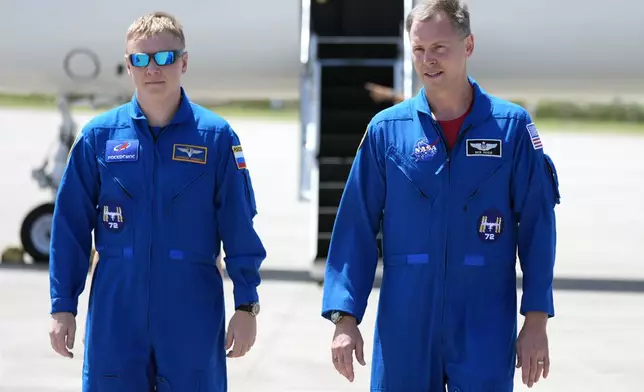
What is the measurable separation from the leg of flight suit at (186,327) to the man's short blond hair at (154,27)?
27.7 inches

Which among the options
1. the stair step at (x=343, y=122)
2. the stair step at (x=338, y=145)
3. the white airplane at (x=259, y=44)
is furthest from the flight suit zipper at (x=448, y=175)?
the stair step at (x=343, y=122)

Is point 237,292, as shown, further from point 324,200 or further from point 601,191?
point 601,191

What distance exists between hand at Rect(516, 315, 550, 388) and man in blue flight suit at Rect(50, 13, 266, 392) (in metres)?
0.86

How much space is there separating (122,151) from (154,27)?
0.40 m

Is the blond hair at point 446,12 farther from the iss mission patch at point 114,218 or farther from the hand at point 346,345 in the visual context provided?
the iss mission patch at point 114,218

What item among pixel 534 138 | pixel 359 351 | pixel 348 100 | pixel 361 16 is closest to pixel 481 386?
pixel 359 351

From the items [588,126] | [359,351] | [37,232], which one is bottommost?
[588,126]

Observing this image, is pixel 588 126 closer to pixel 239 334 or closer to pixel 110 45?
pixel 110 45

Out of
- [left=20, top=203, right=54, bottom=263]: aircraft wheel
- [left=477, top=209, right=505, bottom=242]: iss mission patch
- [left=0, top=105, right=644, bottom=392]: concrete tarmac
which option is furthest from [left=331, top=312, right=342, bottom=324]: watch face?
[left=20, top=203, right=54, bottom=263]: aircraft wheel

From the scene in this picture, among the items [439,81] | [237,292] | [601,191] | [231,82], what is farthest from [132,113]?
[601,191]

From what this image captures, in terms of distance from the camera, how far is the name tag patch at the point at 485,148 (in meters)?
3.15

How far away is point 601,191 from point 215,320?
21.9 m

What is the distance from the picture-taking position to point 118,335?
3.30 metres

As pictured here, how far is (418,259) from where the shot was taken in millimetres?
3146
